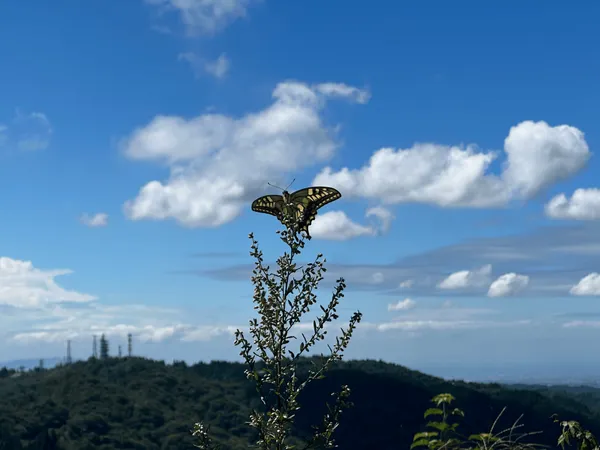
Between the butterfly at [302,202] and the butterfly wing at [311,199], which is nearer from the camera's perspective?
the butterfly at [302,202]

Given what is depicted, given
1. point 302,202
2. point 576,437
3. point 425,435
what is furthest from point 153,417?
point 576,437

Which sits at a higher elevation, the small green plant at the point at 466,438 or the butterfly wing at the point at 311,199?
the butterfly wing at the point at 311,199

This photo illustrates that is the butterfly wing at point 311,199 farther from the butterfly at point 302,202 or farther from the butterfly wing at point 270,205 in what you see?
the butterfly wing at point 270,205

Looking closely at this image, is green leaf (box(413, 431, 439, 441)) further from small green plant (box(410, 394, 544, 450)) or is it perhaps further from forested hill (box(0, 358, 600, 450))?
forested hill (box(0, 358, 600, 450))

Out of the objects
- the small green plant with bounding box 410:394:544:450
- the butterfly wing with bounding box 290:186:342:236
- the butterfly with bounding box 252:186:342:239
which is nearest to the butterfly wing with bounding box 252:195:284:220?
the butterfly with bounding box 252:186:342:239

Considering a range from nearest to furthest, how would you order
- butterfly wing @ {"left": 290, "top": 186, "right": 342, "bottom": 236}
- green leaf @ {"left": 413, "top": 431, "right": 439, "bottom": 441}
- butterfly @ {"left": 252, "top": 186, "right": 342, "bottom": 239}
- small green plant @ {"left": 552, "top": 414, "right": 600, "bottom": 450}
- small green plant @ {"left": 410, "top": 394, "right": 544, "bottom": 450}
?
small green plant @ {"left": 552, "top": 414, "right": 600, "bottom": 450} → butterfly @ {"left": 252, "top": 186, "right": 342, "bottom": 239} → butterfly wing @ {"left": 290, "top": 186, "right": 342, "bottom": 236} → small green plant @ {"left": 410, "top": 394, "right": 544, "bottom": 450} → green leaf @ {"left": 413, "top": 431, "right": 439, "bottom": 441}

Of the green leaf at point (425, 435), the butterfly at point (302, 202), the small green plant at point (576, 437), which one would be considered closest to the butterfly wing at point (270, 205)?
the butterfly at point (302, 202)

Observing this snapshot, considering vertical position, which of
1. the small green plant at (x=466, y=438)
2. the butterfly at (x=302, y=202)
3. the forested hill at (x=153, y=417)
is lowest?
the forested hill at (x=153, y=417)

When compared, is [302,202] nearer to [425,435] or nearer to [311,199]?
[311,199]
